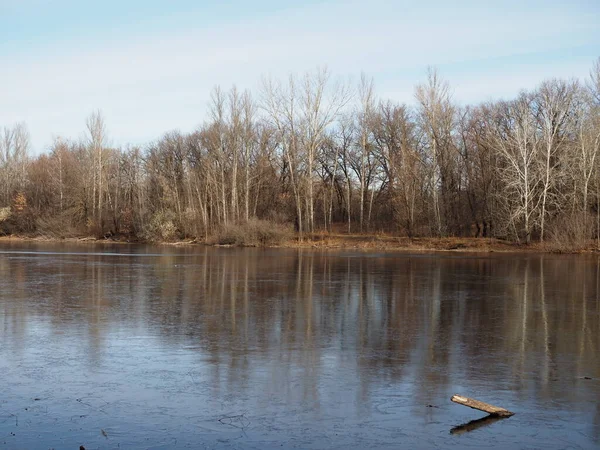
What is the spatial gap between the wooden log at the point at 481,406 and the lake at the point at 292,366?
0.31 feet

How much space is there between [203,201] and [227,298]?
148ft

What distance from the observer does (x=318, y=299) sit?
17.6 m

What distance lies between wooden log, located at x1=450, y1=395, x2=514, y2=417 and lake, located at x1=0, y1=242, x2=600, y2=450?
9 cm

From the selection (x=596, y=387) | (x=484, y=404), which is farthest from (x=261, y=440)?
(x=596, y=387)

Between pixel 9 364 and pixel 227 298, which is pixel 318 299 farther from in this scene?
pixel 9 364

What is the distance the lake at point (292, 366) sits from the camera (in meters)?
6.88

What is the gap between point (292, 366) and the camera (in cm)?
976

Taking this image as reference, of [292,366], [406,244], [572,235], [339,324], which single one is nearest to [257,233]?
[406,244]

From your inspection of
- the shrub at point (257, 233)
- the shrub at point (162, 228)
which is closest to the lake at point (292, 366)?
the shrub at point (257, 233)

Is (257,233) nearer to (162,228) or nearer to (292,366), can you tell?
(162,228)

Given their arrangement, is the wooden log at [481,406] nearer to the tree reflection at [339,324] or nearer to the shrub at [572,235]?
the tree reflection at [339,324]

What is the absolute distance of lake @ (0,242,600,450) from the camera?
22.6ft

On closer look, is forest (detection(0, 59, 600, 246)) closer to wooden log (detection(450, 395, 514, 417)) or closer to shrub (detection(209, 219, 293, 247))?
shrub (detection(209, 219, 293, 247))

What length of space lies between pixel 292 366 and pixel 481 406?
10.3 ft
